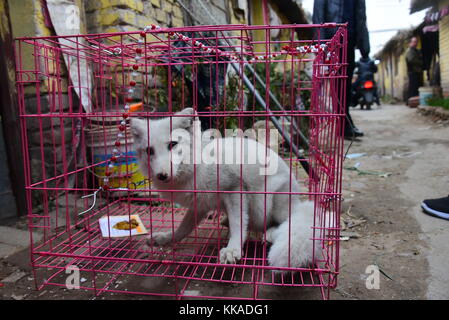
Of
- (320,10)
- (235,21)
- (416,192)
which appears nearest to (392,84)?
(235,21)

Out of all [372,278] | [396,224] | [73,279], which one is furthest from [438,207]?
[73,279]

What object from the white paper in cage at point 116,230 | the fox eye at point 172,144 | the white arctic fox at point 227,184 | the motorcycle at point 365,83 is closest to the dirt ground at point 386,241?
the white arctic fox at point 227,184

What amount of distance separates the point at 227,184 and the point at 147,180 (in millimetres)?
723

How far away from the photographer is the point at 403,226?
2.37m

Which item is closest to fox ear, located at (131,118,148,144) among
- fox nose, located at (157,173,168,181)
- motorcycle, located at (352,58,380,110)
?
fox nose, located at (157,173,168,181)

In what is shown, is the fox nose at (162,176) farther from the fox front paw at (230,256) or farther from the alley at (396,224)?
the alley at (396,224)

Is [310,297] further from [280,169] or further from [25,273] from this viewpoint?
[25,273]

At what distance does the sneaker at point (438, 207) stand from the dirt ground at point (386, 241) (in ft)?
0.14

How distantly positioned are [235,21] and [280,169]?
Result: 501cm

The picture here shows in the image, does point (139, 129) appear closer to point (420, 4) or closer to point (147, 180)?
point (147, 180)

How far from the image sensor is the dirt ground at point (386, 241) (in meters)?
1.67

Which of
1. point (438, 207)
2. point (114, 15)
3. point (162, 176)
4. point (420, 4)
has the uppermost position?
point (420, 4)

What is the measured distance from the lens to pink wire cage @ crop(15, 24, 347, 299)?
5.43 ft

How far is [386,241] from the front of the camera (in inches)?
85.9
